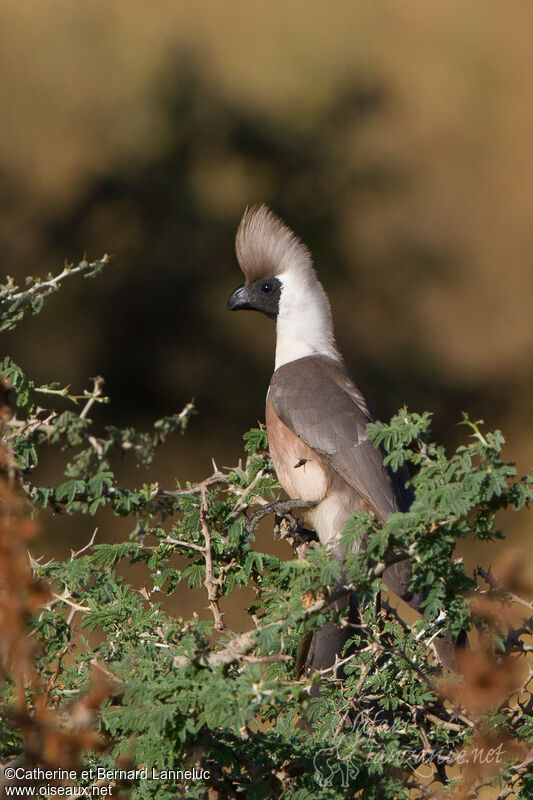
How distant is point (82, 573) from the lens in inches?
52.7

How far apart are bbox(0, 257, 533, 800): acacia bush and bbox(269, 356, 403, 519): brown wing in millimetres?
658

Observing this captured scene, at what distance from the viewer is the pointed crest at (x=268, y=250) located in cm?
291

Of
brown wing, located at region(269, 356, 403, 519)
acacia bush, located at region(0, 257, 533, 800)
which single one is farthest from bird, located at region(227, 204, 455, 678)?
acacia bush, located at region(0, 257, 533, 800)

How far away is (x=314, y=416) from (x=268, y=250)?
0.79 meters

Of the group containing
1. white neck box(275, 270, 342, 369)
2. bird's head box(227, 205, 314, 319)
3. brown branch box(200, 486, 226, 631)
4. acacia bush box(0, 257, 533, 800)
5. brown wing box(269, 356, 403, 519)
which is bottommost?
acacia bush box(0, 257, 533, 800)

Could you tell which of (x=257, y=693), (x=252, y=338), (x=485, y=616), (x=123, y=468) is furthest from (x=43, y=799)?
(x=252, y=338)

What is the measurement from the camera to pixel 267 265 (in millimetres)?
2947

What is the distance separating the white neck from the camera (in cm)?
284

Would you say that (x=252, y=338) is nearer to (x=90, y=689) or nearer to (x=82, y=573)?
(x=82, y=573)

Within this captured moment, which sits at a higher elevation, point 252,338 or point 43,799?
point 252,338

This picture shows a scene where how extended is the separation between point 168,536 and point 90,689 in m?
0.55

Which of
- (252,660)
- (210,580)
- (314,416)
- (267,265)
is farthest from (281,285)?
(252,660)

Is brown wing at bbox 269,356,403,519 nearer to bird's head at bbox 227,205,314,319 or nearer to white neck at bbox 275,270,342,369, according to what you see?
white neck at bbox 275,270,342,369

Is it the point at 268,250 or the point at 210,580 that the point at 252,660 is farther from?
the point at 268,250
